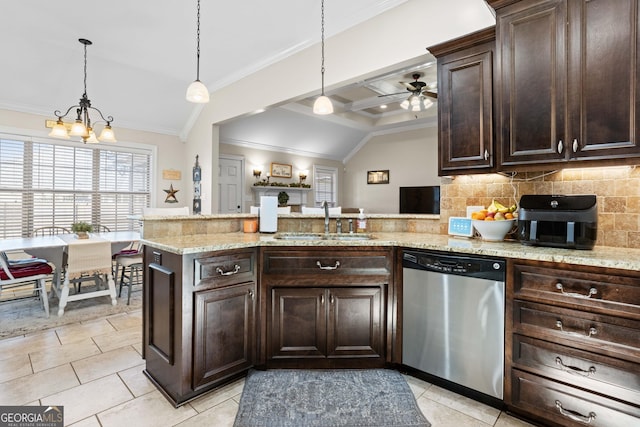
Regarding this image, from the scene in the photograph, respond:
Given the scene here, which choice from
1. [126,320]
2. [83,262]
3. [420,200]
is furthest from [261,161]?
[126,320]

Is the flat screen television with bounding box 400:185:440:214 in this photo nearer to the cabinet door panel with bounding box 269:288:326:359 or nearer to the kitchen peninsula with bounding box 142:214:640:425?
the kitchen peninsula with bounding box 142:214:640:425

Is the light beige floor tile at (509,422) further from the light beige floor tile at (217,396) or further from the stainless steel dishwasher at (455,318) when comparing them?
the light beige floor tile at (217,396)

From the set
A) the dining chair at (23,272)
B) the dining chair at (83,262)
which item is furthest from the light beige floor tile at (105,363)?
the dining chair at (23,272)

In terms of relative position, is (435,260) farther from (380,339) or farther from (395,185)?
(395,185)

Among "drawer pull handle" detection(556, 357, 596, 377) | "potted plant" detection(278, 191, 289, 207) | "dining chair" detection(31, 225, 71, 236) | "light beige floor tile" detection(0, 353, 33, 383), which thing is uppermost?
"potted plant" detection(278, 191, 289, 207)

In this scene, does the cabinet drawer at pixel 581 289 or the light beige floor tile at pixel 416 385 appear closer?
the cabinet drawer at pixel 581 289

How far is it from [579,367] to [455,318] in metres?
0.60

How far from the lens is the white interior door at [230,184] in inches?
258

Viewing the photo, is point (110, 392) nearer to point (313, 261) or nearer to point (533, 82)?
point (313, 261)

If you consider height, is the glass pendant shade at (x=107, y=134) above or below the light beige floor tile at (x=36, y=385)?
above

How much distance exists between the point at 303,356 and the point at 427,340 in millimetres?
847

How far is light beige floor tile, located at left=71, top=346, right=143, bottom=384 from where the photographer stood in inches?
87.9

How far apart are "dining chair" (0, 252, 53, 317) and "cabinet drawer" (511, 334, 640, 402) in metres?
4.29

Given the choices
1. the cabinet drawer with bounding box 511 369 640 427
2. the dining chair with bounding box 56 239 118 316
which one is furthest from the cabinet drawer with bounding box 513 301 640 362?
the dining chair with bounding box 56 239 118 316
